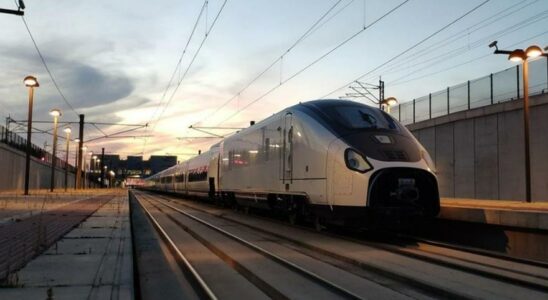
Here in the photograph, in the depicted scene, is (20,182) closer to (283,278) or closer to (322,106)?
(322,106)

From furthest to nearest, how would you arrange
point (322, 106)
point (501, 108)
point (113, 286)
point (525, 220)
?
point (501, 108)
point (322, 106)
point (525, 220)
point (113, 286)

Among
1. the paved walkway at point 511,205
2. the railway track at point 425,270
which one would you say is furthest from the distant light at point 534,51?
the railway track at point 425,270

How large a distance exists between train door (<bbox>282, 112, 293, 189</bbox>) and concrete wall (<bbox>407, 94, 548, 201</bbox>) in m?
13.3

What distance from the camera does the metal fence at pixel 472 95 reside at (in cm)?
2748

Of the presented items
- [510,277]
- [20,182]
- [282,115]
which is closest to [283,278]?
[510,277]

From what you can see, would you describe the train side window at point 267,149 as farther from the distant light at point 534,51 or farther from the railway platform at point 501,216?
the distant light at point 534,51

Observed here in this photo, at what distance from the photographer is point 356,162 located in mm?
12734

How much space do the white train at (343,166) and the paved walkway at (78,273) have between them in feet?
15.7

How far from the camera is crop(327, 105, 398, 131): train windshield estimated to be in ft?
45.3

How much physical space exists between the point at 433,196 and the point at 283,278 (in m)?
5.24

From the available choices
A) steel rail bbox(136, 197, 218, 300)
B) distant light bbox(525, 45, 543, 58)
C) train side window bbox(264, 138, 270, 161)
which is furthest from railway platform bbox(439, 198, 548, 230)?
distant light bbox(525, 45, 543, 58)

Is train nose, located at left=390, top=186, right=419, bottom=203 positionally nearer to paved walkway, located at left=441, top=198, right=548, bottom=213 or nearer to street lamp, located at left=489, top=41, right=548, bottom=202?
paved walkway, located at left=441, top=198, right=548, bottom=213

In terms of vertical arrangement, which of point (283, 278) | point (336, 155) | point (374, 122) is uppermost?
point (374, 122)

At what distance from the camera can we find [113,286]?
23.7 feet
